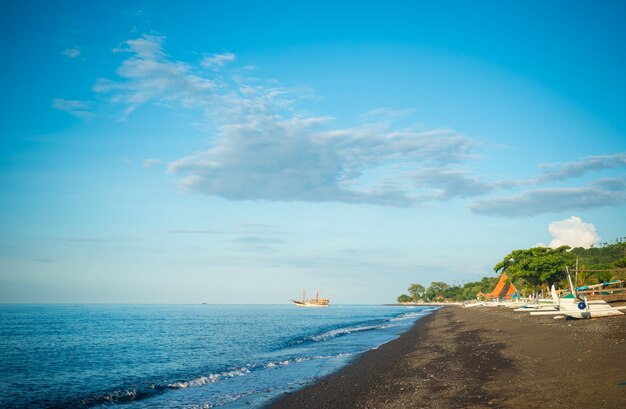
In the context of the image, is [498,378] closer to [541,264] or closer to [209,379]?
[209,379]

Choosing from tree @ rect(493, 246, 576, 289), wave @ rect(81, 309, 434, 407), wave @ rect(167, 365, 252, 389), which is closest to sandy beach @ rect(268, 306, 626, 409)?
wave @ rect(81, 309, 434, 407)

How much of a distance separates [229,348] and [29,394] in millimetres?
17714

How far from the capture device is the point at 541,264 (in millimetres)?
68062

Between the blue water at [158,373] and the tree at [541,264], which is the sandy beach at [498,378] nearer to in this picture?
the blue water at [158,373]

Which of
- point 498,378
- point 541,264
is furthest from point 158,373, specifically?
point 541,264

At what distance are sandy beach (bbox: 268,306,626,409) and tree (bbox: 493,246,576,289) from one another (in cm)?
5229

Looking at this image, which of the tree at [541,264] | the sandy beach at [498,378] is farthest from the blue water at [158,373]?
the tree at [541,264]

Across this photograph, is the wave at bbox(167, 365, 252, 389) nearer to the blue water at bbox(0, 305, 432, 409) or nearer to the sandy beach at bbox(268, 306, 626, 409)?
the blue water at bbox(0, 305, 432, 409)

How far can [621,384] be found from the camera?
32.0ft

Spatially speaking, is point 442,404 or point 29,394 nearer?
point 442,404

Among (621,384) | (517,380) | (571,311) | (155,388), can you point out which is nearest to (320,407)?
(517,380)

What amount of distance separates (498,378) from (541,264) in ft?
213

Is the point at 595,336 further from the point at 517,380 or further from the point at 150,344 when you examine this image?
the point at 150,344

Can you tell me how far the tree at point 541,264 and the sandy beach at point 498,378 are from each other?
172ft
